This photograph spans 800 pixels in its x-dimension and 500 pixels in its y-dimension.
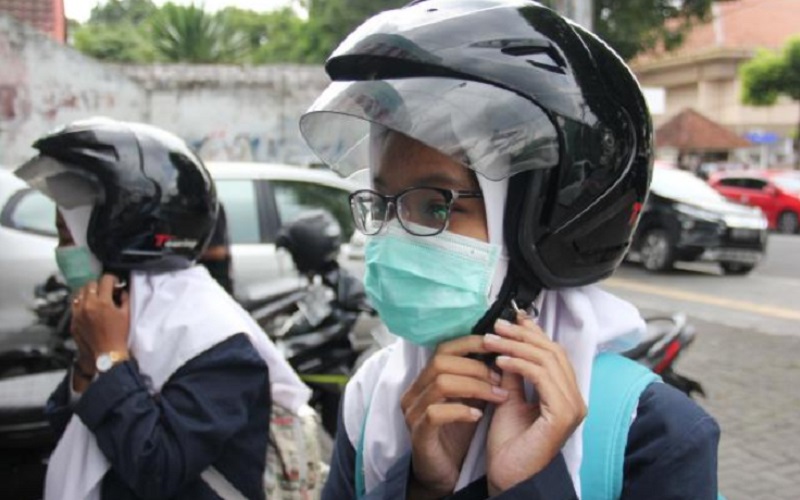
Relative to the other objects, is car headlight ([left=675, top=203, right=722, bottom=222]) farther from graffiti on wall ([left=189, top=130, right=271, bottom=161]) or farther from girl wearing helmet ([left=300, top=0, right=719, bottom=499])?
girl wearing helmet ([left=300, top=0, right=719, bottom=499])

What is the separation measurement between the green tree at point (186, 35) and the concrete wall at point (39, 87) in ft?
36.5

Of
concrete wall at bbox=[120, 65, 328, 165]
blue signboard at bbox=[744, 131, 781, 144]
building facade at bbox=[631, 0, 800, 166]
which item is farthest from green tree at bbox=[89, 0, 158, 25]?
concrete wall at bbox=[120, 65, 328, 165]

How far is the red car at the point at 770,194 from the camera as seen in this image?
2081 cm

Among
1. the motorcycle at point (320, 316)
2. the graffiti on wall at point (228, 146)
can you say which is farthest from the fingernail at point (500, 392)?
the graffiti on wall at point (228, 146)

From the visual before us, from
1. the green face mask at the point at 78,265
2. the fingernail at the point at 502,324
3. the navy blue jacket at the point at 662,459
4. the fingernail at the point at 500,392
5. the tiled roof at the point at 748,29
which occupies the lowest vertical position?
the navy blue jacket at the point at 662,459

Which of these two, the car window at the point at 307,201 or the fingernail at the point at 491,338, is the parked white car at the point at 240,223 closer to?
the car window at the point at 307,201

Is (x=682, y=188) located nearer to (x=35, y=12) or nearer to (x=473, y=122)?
(x=35, y=12)

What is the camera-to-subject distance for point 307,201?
19.8 feet

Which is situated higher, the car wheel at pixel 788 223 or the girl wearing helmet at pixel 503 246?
the girl wearing helmet at pixel 503 246

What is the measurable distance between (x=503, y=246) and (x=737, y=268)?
503 inches

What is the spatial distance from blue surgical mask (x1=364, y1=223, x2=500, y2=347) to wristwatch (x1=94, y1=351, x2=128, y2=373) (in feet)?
2.50

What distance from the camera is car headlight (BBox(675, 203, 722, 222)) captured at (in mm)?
12609

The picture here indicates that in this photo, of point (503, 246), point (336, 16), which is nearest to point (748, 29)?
point (336, 16)

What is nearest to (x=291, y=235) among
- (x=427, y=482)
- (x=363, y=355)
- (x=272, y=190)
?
(x=363, y=355)
